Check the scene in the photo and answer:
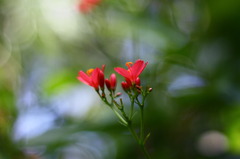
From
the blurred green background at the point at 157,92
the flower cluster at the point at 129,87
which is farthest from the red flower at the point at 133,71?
the blurred green background at the point at 157,92

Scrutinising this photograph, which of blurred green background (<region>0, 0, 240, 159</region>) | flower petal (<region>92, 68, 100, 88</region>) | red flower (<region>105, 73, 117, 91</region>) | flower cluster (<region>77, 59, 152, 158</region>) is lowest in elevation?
flower cluster (<region>77, 59, 152, 158</region>)

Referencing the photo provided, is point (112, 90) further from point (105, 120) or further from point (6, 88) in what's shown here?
point (6, 88)

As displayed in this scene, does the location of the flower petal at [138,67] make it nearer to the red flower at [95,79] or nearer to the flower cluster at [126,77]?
the flower cluster at [126,77]

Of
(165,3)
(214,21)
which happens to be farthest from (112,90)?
(165,3)

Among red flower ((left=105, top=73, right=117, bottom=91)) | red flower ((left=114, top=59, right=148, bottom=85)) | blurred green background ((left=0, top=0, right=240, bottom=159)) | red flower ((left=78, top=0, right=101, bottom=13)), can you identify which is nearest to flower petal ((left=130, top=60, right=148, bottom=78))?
red flower ((left=114, top=59, right=148, bottom=85))

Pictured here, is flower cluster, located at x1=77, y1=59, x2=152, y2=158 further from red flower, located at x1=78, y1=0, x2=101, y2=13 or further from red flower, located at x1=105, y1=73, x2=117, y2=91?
red flower, located at x1=78, y1=0, x2=101, y2=13

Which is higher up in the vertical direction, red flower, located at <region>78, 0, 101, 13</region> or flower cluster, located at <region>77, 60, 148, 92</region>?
red flower, located at <region>78, 0, 101, 13</region>

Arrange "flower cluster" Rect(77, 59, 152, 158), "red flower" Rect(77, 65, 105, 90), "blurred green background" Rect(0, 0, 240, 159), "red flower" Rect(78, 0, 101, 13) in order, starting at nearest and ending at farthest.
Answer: "flower cluster" Rect(77, 59, 152, 158) → "red flower" Rect(77, 65, 105, 90) → "blurred green background" Rect(0, 0, 240, 159) → "red flower" Rect(78, 0, 101, 13)

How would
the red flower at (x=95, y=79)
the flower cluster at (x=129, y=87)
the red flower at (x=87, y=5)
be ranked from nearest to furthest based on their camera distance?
the flower cluster at (x=129, y=87)
the red flower at (x=95, y=79)
the red flower at (x=87, y=5)
